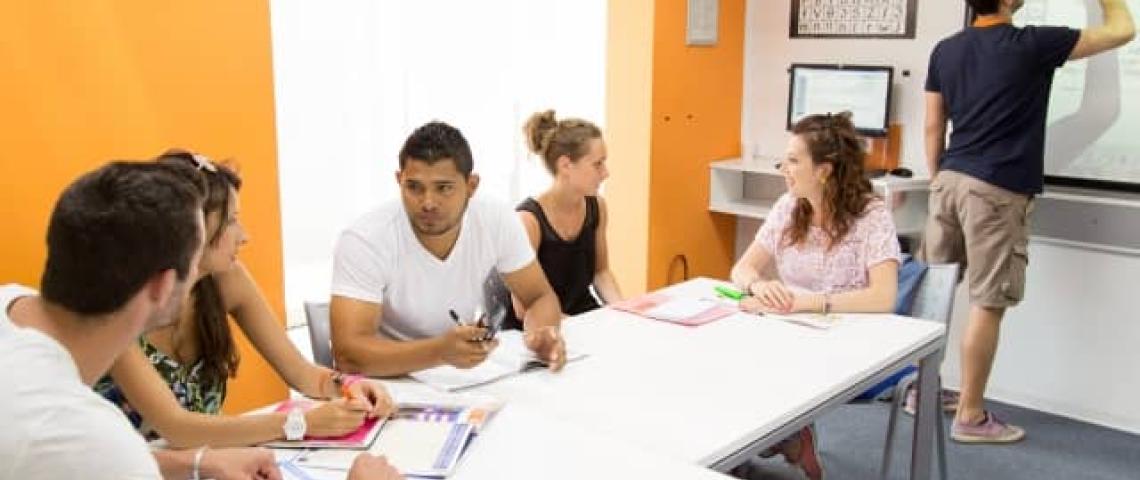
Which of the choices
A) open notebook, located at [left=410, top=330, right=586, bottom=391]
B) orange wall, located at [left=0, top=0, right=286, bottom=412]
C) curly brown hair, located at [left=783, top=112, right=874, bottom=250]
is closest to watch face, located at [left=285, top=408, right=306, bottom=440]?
open notebook, located at [left=410, top=330, right=586, bottom=391]

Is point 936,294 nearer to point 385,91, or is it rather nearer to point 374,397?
point 374,397

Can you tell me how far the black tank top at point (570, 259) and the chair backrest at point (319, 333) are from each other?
86 cm

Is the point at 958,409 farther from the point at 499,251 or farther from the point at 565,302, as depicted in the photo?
the point at 499,251

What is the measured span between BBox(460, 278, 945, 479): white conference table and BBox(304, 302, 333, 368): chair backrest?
47cm

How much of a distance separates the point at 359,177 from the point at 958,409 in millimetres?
2347

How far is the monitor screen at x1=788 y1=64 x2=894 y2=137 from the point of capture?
4164 mm

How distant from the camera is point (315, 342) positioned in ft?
7.72

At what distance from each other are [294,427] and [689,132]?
120 inches

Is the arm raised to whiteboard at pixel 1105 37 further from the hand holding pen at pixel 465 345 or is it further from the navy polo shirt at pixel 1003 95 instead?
the hand holding pen at pixel 465 345

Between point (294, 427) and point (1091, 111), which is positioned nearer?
point (294, 427)

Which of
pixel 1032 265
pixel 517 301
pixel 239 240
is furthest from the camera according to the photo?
pixel 1032 265

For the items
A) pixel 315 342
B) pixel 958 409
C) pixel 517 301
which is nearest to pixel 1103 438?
pixel 958 409

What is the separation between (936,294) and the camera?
9.37 feet

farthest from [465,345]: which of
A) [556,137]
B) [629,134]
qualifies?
[629,134]
